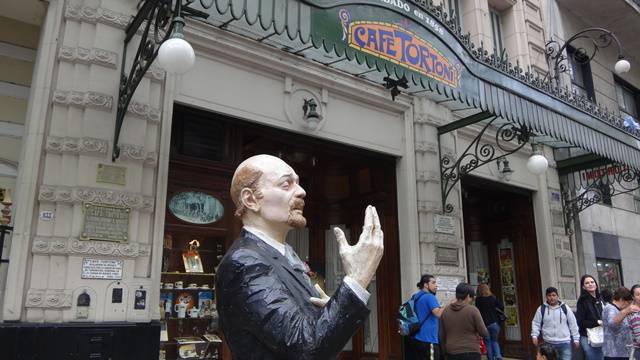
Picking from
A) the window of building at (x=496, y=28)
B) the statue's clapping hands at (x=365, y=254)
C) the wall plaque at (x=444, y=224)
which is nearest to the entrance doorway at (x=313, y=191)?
the wall plaque at (x=444, y=224)

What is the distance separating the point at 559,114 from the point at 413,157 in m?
2.62

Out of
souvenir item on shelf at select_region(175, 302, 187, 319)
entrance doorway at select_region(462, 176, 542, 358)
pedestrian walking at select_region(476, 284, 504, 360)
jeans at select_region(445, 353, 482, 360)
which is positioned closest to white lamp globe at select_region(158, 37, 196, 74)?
souvenir item on shelf at select_region(175, 302, 187, 319)

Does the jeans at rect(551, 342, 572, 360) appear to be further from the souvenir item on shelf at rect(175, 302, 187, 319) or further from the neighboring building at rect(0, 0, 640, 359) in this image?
the souvenir item on shelf at rect(175, 302, 187, 319)

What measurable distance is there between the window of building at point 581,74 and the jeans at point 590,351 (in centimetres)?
769

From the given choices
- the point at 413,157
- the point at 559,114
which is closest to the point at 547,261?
the point at 559,114

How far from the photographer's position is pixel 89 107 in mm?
5383

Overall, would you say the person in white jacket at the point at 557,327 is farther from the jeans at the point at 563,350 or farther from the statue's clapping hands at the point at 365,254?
the statue's clapping hands at the point at 365,254

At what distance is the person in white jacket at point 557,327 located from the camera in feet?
23.8

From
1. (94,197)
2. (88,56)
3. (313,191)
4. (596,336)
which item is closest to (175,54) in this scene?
(88,56)

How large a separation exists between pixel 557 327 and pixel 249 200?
6882 mm

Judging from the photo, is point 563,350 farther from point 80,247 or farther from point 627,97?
point 627,97

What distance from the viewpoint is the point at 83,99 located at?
5.37 meters

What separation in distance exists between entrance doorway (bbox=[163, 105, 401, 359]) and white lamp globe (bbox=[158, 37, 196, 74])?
2.29 metres

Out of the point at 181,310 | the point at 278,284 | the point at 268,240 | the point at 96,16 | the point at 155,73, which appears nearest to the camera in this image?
the point at 278,284
